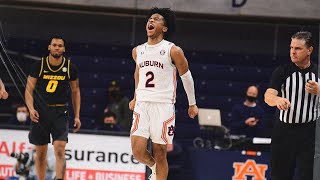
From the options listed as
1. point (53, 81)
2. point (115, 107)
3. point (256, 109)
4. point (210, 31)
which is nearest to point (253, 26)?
point (210, 31)

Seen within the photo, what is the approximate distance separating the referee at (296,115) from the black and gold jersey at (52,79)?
2781mm

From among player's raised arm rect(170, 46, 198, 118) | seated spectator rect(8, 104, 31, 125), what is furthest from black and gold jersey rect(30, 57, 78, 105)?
player's raised arm rect(170, 46, 198, 118)

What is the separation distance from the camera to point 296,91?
7496 mm

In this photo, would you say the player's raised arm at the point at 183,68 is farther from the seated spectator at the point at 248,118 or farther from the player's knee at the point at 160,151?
the seated spectator at the point at 248,118

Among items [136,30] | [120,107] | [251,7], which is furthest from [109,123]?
[251,7]

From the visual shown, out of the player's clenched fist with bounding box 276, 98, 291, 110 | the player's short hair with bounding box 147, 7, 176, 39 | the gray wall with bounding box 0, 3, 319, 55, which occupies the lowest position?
the player's clenched fist with bounding box 276, 98, 291, 110

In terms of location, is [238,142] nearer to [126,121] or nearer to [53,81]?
[126,121]

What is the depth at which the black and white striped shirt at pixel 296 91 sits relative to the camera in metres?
7.44

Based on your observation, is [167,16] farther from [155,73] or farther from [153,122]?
[153,122]

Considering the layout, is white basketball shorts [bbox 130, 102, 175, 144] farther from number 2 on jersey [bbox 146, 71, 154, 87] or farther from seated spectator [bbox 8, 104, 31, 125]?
seated spectator [bbox 8, 104, 31, 125]

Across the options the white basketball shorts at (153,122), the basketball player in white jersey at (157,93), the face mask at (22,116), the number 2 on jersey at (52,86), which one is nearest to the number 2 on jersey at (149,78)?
the basketball player in white jersey at (157,93)

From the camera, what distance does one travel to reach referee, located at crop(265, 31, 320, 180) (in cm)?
740

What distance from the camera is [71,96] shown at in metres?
9.54

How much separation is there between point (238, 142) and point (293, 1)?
9.45 feet
